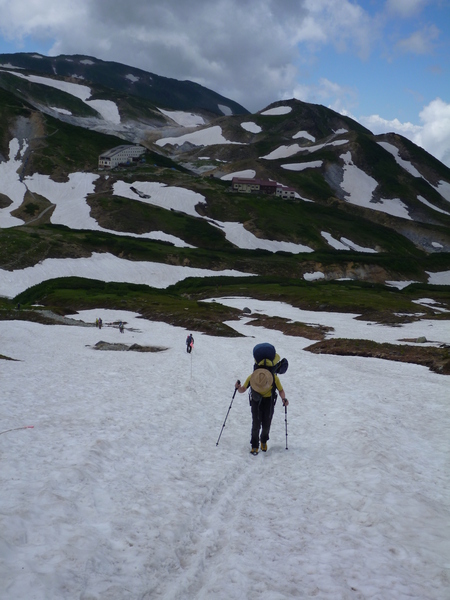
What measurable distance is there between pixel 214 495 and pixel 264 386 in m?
3.27

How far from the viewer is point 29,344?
117 feet

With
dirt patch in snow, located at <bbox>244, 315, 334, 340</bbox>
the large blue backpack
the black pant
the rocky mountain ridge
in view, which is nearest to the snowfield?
the black pant

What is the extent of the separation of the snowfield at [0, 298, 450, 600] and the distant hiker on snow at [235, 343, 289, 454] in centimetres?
100

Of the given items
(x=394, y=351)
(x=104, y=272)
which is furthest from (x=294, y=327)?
(x=104, y=272)

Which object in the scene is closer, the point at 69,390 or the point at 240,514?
the point at 240,514

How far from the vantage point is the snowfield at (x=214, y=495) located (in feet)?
22.1

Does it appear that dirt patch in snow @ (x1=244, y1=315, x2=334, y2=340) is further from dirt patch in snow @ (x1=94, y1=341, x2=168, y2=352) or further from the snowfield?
the snowfield

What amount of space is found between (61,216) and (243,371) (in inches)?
4773

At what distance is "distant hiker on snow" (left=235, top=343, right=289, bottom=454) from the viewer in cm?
1219

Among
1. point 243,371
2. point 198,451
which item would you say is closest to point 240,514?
point 198,451

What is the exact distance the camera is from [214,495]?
1005cm

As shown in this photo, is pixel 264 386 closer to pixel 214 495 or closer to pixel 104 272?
pixel 214 495

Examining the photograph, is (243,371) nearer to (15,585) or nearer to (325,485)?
(325,485)

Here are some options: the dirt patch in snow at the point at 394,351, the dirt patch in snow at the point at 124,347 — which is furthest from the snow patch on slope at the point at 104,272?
the dirt patch in snow at the point at 394,351
